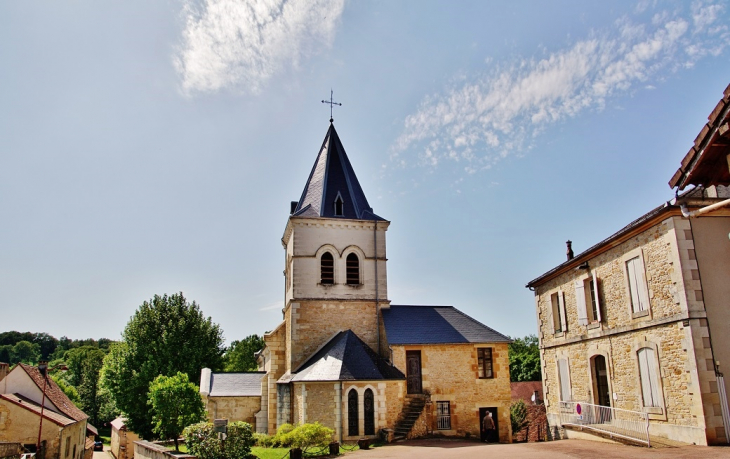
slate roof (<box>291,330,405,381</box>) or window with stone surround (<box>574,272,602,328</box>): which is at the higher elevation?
window with stone surround (<box>574,272,602,328</box>)

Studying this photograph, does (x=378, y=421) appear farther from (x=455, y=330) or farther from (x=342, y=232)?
(x=342, y=232)

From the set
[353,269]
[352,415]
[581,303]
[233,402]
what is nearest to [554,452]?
[581,303]

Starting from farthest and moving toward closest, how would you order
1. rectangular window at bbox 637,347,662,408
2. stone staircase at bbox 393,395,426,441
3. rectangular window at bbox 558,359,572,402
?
1. stone staircase at bbox 393,395,426,441
2. rectangular window at bbox 558,359,572,402
3. rectangular window at bbox 637,347,662,408

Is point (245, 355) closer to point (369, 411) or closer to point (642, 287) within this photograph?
point (369, 411)

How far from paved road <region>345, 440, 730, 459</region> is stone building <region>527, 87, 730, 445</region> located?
99cm

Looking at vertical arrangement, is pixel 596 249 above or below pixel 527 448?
above

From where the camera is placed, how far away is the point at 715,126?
5758 mm

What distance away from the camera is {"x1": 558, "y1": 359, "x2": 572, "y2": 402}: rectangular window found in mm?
18000

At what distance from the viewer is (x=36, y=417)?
74.3ft

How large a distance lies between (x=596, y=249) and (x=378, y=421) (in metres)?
10.4

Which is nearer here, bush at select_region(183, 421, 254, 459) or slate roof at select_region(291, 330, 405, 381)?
bush at select_region(183, 421, 254, 459)

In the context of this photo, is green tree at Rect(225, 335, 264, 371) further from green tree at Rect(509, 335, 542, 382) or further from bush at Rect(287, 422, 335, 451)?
bush at Rect(287, 422, 335, 451)

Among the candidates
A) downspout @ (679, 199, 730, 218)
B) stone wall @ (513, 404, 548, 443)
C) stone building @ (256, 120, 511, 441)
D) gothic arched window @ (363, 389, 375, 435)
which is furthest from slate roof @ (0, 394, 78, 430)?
downspout @ (679, 199, 730, 218)

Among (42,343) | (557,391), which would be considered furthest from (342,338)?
(42,343)
